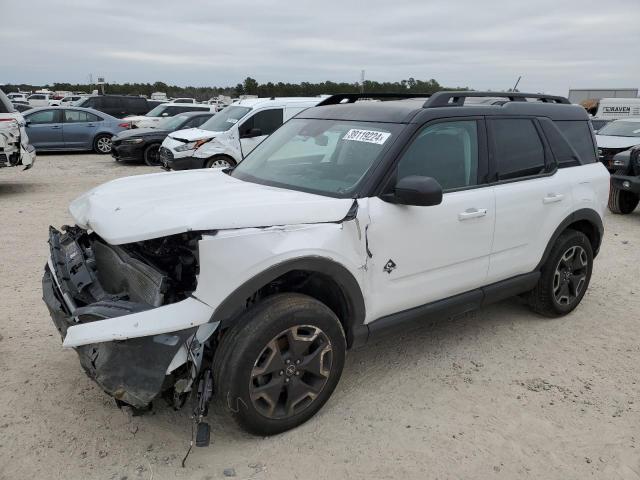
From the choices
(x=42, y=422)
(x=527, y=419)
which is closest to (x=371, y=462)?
(x=527, y=419)

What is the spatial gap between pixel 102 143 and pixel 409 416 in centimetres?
1619

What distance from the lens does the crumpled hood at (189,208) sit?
8.51 feet

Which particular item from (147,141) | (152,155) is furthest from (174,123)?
(152,155)

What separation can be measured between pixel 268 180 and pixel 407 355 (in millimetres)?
1656

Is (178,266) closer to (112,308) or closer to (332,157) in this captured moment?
(112,308)

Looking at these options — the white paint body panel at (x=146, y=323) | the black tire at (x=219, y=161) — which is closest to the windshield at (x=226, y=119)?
the black tire at (x=219, y=161)

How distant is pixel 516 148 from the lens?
157 inches

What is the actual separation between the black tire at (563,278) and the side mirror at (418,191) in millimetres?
1869

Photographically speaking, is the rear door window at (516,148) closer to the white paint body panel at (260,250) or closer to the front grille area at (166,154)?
the white paint body panel at (260,250)

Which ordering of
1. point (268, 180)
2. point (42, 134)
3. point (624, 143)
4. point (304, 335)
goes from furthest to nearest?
point (42, 134)
point (624, 143)
point (268, 180)
point (304, 335)

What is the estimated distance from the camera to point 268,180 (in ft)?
11.8

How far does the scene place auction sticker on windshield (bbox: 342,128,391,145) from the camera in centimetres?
335

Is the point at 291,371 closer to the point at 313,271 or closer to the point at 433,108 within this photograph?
the point at 313,271

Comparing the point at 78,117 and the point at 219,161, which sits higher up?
the point at 78,117
